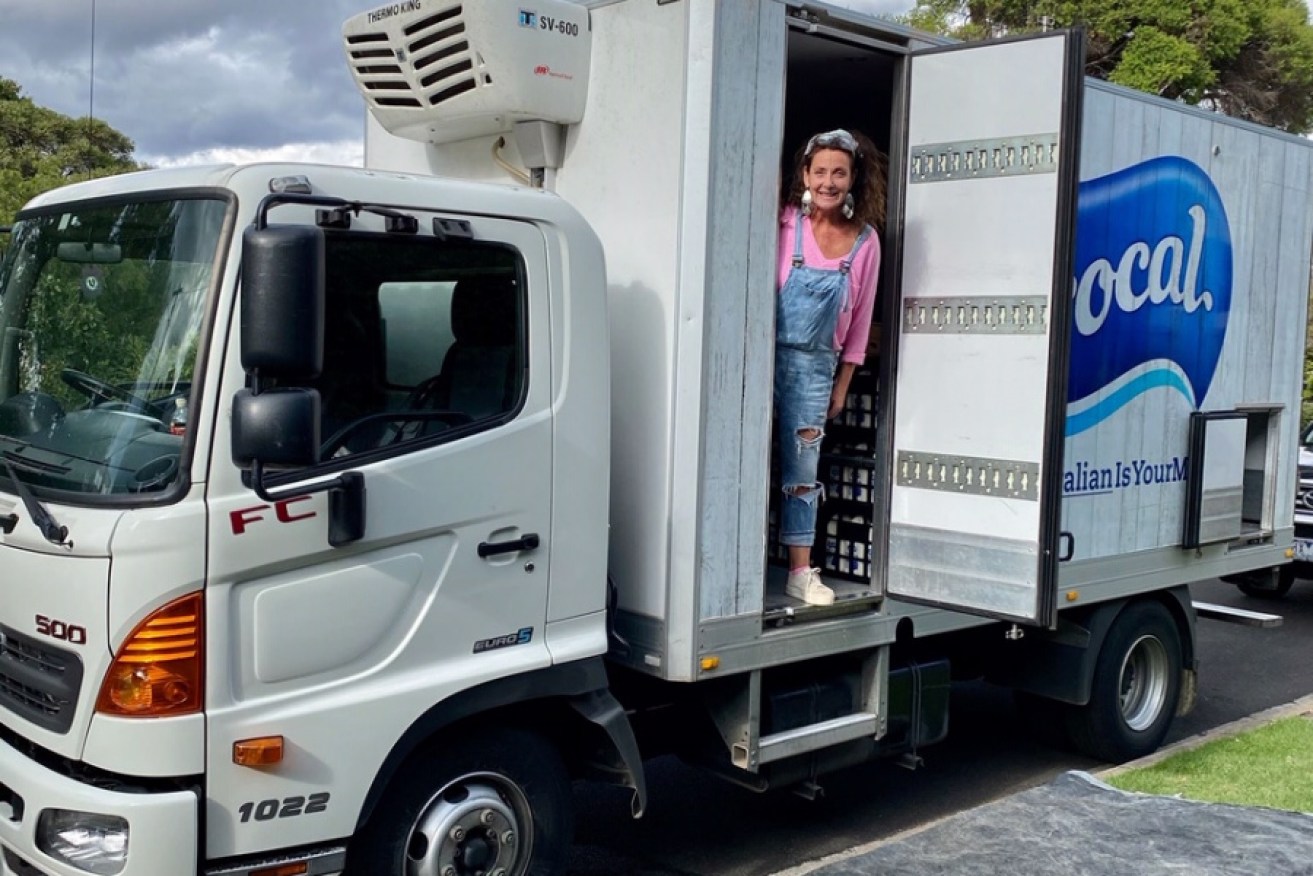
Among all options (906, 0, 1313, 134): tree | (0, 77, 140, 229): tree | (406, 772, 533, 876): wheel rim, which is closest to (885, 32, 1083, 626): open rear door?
(406, 772, 533, 876): wheel rim

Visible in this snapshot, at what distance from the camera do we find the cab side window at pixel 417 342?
3.73 meters

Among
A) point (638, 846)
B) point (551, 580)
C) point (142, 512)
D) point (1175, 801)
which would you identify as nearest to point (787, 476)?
point (551, 580)

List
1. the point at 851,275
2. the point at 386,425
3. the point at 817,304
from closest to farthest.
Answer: the point at 386,425 → the point at 817,304 → the point at 851,275

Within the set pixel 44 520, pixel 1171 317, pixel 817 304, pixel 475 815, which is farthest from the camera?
pixel 1171 317

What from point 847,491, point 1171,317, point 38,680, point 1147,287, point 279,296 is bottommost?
point 38,680

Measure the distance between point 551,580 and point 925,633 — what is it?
1958mm

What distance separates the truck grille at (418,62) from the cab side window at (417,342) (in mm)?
909

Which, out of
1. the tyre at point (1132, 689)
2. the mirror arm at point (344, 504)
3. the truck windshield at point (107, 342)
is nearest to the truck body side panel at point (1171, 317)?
the tyre at point (1132, 689)

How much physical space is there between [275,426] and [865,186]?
2.79 m

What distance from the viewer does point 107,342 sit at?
3744 mm

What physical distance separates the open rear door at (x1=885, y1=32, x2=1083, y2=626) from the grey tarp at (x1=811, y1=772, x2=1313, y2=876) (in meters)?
0.84

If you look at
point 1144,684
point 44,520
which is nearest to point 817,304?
point 44,520

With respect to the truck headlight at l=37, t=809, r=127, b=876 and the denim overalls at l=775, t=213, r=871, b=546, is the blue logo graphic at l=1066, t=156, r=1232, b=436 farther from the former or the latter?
the truck headlight at l=37, t=809, r=127, b=876

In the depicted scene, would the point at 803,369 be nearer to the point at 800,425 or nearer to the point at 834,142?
the point at 800,425
